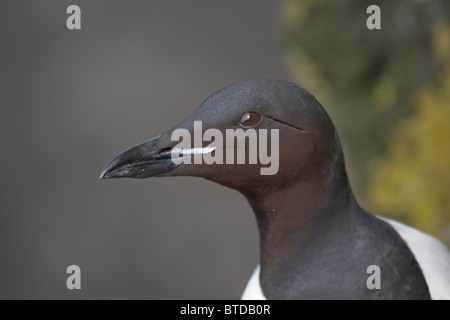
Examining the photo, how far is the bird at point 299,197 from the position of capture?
4.83ft

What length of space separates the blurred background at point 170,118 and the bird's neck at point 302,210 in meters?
1.43

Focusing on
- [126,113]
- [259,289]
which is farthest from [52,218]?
[259,289]

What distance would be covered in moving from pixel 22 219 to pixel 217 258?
4.33 ft

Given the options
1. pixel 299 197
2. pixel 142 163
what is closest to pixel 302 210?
pixel 299 197

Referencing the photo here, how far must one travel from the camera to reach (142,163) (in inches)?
59.8

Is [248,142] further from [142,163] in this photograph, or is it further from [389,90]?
[389,90]

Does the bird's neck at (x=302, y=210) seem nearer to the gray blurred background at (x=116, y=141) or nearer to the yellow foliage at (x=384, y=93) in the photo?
the yellow foliage at (x=384, y=93)

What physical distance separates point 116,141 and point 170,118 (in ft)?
1.38

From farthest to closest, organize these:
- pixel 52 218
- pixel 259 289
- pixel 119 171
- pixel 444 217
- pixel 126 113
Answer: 1. pixel 126 113
2. pixel 52 218
3. pixel 444 217
4. pixel 259 289
5. pixel 119 171

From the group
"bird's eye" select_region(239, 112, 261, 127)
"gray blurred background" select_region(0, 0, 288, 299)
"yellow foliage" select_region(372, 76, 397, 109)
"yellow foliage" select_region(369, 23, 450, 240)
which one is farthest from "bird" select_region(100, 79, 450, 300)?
"gray blurred background" select_region(0, 0, 288, 299)

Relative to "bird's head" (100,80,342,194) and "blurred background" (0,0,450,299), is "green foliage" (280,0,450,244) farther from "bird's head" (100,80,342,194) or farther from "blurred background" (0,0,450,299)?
"bird's head" (100,80,342,194)

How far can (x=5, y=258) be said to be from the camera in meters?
4.53

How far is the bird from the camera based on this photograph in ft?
4.83
